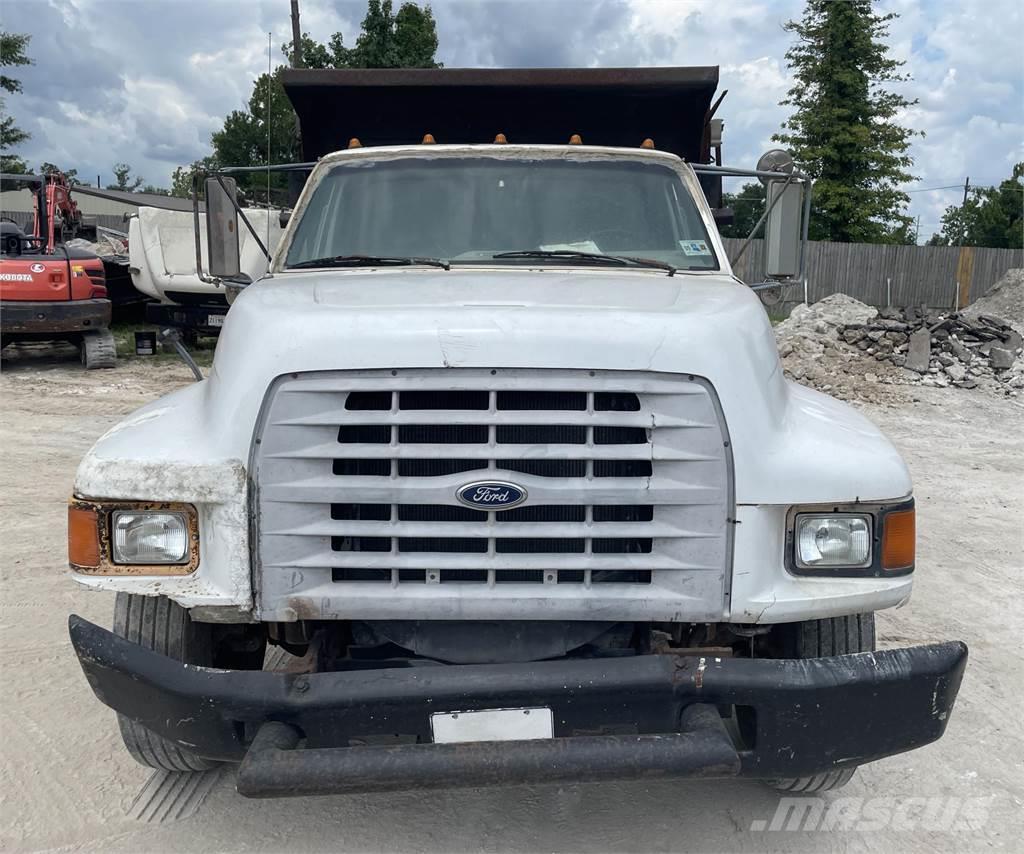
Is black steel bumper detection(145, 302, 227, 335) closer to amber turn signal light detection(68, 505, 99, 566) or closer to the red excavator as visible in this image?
the red excavator

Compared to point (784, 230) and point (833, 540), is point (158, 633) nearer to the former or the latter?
point (833, 540)

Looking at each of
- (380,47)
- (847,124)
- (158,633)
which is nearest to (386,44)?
(380,47)

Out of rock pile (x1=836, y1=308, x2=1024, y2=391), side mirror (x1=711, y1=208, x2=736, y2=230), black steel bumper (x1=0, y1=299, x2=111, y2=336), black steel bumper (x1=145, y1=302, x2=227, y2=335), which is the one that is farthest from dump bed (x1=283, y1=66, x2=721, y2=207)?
rock pile (x1=836, y1=308, x2=1024, y2=391)

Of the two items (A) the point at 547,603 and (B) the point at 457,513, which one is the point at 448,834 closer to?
(A) the point at 547,603

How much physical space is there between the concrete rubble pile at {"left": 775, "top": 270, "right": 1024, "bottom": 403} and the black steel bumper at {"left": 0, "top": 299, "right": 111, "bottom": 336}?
980 cm

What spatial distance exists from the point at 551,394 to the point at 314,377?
2.19 feet

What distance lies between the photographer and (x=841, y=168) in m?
33.4

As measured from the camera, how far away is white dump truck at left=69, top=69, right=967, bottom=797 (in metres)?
2.49

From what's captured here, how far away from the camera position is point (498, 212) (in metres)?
4.07

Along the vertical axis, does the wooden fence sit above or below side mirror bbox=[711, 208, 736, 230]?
below

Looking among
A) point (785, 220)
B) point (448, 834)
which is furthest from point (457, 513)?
point (785, 220)

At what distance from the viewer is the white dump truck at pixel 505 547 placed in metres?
2.49

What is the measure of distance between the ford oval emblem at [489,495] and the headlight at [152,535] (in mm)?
806

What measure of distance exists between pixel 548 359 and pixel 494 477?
1.18ft
